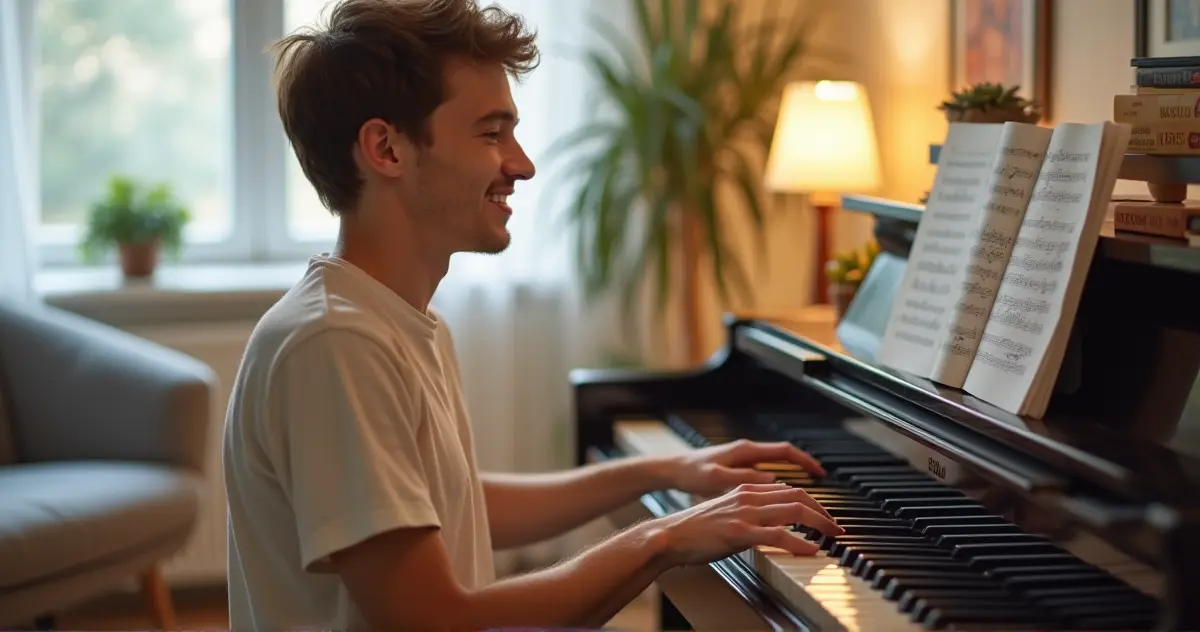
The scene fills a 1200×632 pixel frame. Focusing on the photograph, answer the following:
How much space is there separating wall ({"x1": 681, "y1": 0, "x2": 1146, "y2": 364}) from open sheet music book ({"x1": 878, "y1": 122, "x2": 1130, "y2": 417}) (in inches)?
17.1

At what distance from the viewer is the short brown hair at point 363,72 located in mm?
1510

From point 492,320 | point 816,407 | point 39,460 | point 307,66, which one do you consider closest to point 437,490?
point 307,66

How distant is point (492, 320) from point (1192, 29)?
2259 millimetres

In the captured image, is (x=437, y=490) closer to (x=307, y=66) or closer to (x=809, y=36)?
(x=307, y=66)

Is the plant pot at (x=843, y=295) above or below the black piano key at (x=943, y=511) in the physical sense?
above

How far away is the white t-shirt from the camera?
1.33m

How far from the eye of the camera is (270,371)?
1.36m

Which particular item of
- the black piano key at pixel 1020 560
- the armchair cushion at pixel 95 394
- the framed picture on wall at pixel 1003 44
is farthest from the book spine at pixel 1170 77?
the armchair cushion at pixel 95 394

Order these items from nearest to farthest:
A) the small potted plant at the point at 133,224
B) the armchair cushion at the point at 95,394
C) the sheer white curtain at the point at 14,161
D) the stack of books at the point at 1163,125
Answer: the stack of books at the point at 1163,125 < the armchair cushion at the point at 95,394 < the sheer white curtain at the point at 14,161 < the small potted plant at the point at 133,224

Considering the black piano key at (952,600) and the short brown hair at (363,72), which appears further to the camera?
the short brown hair at (363,72)

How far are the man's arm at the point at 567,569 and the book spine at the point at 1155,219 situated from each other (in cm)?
47

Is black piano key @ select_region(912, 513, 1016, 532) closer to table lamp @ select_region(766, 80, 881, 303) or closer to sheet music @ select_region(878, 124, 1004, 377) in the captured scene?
sheet music @ select_region(878, 124, 1004, 377)

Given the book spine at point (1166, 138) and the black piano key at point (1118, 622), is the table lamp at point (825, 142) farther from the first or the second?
the black piano key at point (1118, 622)

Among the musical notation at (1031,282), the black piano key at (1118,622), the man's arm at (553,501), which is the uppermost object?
the musical notation at (1031,282)
